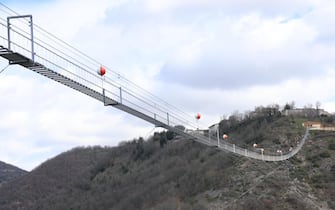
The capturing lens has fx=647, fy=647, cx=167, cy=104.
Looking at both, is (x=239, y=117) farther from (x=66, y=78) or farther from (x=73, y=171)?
(x=66, y=78)

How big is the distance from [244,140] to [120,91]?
6930 centimetres

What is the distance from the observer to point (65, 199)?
156 m

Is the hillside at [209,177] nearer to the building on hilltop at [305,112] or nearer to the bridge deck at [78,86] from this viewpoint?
the building on hilltop at [305,112]

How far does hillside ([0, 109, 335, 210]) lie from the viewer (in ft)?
239

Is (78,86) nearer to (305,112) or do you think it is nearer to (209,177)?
(209,177)

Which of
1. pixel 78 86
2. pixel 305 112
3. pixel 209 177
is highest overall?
pixel 305 112

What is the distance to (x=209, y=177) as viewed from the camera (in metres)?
82.8

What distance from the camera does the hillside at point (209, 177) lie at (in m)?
72.8

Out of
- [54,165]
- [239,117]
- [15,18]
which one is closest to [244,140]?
[239,117]

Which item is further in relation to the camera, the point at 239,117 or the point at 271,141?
the point at 239,117

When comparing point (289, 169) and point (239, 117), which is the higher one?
point (239, 117)

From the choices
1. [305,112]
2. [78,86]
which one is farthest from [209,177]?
[78,86]

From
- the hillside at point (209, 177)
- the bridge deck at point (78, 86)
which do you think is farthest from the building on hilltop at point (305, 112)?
the bridge deck at point (78, 86)

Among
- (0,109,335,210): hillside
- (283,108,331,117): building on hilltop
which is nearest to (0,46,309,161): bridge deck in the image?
(0,109,335,210): hillside
